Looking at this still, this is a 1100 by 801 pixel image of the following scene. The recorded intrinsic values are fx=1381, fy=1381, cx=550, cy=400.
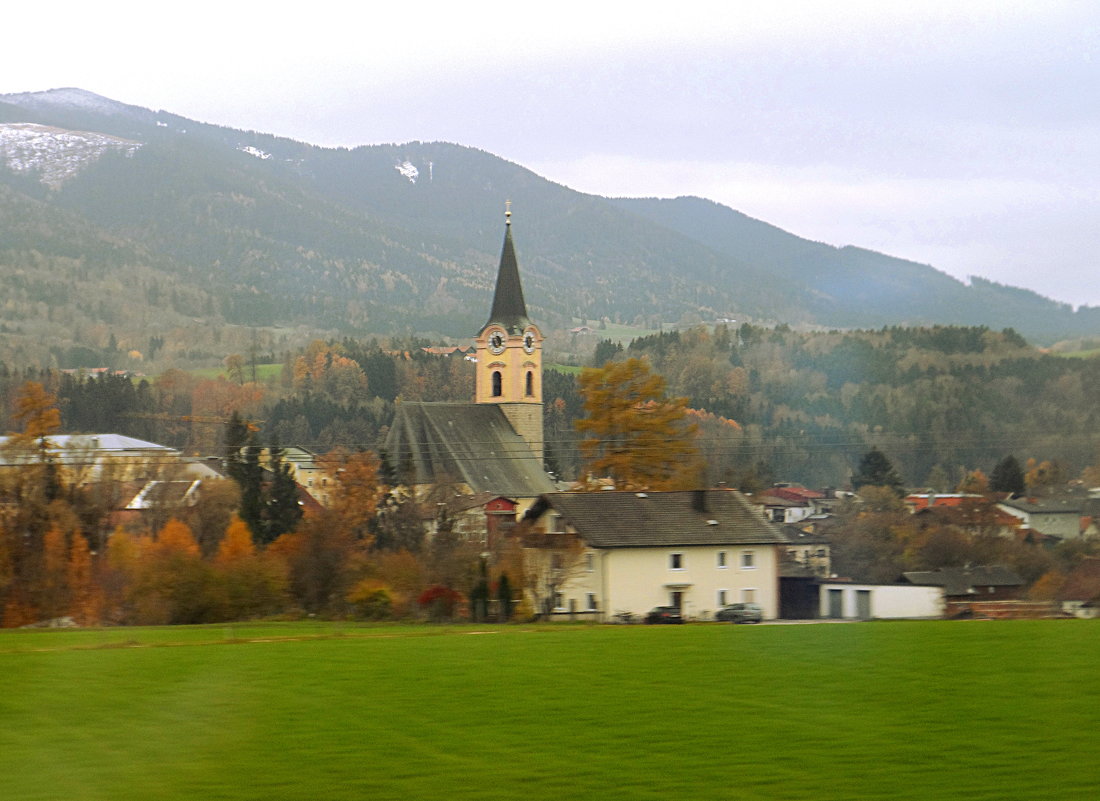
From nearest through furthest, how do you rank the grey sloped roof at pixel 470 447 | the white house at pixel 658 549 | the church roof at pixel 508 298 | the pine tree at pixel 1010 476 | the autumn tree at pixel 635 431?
the white house at pixel 658 549, the pine tree at pixel 1010 476, the autumn tree at pixel 635 431, the grey sloped roof at pixel 470 447, the church roof at pixel 508 298

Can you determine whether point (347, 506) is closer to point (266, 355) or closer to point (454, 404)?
point (454, 404)

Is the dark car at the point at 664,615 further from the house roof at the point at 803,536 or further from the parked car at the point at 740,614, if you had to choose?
the house roof at the point at 803,536

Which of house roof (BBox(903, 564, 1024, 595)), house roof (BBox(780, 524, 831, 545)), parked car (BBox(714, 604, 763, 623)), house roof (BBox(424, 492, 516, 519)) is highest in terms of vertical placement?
house roof (BBox(424, 492, 516, 519))

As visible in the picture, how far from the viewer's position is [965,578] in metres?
47.8

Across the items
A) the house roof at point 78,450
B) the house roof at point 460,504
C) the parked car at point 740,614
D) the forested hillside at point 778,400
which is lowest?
the parked car at point 740,614

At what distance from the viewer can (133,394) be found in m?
89.4

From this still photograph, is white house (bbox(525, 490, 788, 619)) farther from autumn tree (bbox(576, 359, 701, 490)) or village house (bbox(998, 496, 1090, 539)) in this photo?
autumn tree (bbox(576, 359, 701, 490))

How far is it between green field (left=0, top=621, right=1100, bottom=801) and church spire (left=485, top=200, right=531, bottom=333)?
253 feet

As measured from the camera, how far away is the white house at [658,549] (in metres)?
47.3

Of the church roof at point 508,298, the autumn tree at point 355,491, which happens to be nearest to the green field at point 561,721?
the autumn tree at point 355,491

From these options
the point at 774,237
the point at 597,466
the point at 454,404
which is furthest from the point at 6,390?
the point at 774,237

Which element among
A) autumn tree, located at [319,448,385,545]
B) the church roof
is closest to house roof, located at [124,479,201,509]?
autumn tree, located at [319,448,385,545]

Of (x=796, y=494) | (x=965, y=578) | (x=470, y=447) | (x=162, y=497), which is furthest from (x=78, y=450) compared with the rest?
(x=470, y=447)

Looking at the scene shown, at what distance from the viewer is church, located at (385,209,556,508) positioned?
85131 mm
